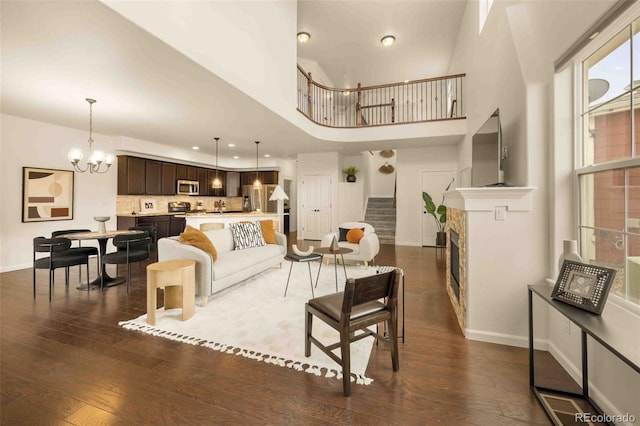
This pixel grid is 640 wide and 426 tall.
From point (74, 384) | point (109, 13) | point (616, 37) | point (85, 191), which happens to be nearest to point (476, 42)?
point (616, 37)

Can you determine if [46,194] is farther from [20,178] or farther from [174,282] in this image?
[174,282]

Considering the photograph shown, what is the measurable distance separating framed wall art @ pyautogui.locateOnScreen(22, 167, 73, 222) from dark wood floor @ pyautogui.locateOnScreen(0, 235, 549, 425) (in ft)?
11.6

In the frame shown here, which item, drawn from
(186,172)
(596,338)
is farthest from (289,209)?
(596,338)

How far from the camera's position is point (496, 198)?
95.2 inches

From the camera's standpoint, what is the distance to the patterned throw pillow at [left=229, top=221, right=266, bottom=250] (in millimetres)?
4607

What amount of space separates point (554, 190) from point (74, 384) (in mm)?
3788

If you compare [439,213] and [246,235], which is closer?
[246,235]

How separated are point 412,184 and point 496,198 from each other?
5.39 m

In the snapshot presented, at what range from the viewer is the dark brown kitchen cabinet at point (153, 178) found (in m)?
7.43

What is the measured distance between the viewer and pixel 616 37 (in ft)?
5.37

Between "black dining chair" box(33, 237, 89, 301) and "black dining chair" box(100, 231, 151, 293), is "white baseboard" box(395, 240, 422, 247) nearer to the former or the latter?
"black dining chair" box(100, 231, 151, 293)

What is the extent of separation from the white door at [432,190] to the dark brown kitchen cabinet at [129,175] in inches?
296

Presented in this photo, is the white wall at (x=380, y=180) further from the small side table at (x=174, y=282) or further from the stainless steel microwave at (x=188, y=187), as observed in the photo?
the small side table at (x=174, y=282)

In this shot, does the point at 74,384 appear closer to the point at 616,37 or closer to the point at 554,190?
the point at 554,190
